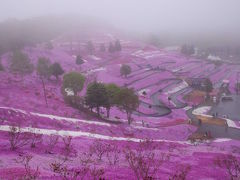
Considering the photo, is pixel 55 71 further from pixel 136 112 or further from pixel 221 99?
pixel 221 99

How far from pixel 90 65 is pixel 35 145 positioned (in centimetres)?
10139

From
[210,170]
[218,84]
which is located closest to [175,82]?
[218,84]

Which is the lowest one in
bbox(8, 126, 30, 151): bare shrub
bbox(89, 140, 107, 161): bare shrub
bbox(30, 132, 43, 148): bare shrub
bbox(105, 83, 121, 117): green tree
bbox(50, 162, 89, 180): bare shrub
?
bbox(105, 83, 121, 117): green tree

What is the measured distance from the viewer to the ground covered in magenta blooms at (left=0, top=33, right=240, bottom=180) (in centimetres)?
2223

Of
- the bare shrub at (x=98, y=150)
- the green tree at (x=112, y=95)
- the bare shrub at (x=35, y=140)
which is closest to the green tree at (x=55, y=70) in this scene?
the green tree at (x=112, y=95)

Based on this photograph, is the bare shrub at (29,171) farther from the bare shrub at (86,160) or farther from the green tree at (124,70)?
the green tree at (124,70)

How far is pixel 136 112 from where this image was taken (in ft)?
253

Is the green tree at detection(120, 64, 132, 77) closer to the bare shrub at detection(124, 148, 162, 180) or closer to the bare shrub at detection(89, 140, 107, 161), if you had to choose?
the bare shrub at detection(89, 140, 107, 161)

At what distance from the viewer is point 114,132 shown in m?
47.6

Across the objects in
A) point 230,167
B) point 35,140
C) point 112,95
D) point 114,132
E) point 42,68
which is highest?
point 35,140

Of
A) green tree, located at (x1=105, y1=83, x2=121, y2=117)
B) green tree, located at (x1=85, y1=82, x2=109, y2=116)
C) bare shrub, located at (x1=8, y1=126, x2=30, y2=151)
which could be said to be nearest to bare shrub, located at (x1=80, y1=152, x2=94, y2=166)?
bare shrub, located at (x1=8, y1=126, x2=30, y2=151)

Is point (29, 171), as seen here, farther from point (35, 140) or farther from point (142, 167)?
point (35, 140)

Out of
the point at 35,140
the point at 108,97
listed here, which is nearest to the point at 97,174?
the point at 35,140

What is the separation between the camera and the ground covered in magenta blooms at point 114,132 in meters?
22.2
